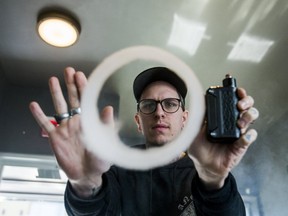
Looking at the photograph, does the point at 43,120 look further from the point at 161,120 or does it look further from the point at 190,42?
the point at 190,42

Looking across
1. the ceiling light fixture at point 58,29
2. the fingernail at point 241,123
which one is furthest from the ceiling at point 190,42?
the fingernail at point 241,123

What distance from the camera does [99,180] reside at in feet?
1.31

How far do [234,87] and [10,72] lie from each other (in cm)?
84

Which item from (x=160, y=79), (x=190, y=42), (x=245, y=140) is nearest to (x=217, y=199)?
(x=245, y=140)

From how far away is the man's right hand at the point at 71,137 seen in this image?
361 millimetres

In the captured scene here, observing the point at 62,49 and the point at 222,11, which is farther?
the point at 62,49

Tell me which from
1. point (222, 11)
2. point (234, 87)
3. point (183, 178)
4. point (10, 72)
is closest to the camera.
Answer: point (234, 87)

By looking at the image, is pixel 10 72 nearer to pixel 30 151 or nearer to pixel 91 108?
pixel 30 151

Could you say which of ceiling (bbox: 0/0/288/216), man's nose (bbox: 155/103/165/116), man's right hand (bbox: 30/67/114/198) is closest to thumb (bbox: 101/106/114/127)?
man's right hand (bbox: 30/67/114/198)

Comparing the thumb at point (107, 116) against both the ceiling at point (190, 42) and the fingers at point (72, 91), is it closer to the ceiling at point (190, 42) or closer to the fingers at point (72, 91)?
the fingers at point (72, 91)

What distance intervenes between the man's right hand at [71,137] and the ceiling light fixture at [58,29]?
0.44 meters

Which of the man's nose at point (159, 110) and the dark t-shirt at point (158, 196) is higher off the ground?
the man's nose at point (159, 110)

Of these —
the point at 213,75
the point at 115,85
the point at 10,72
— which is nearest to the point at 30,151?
the point at 10,72

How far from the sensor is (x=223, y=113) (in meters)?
0.33
